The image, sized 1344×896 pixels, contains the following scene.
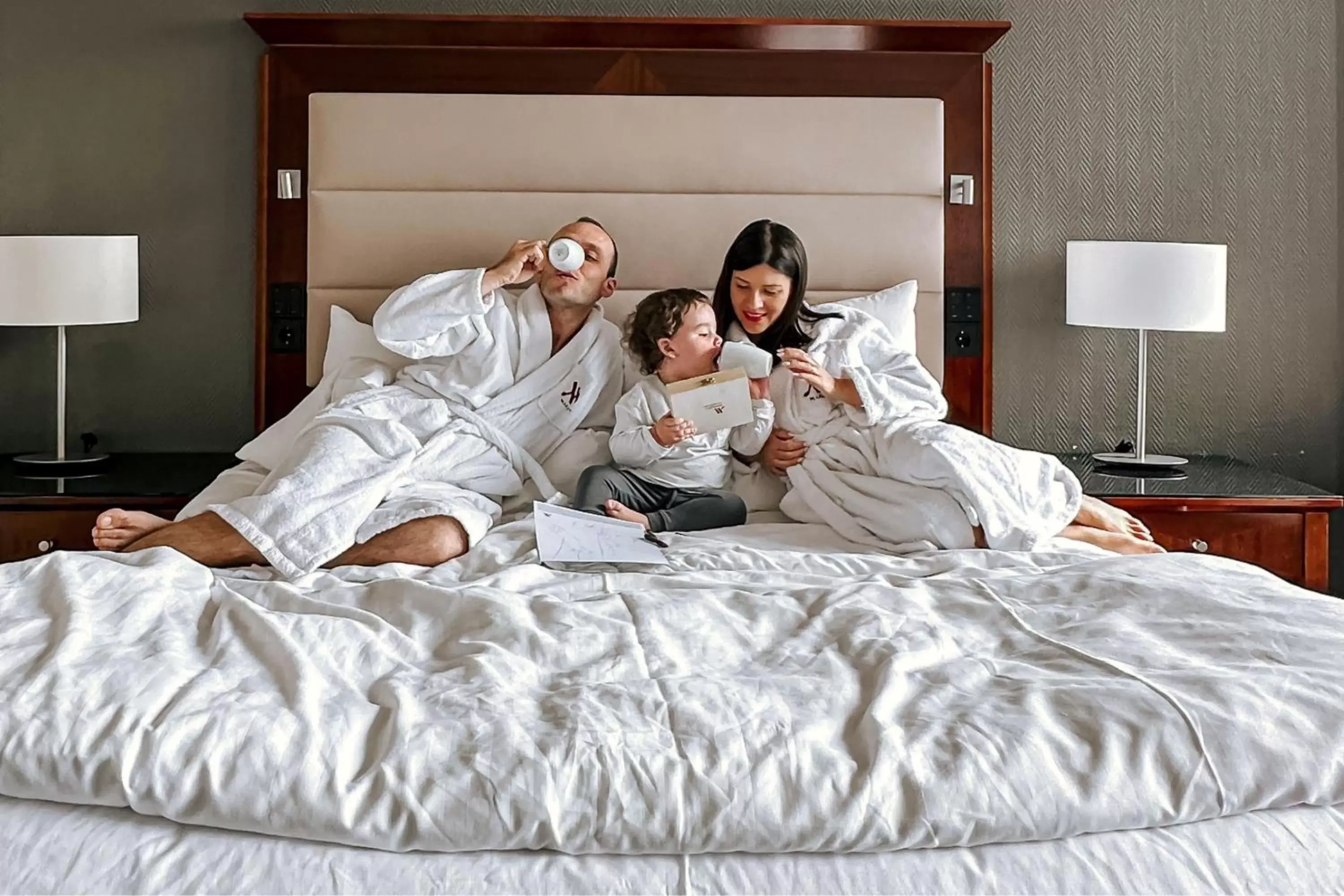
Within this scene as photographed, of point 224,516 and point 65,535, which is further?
point 65,535

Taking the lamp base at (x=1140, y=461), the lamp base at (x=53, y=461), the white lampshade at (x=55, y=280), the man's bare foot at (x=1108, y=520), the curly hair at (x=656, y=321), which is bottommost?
the man's bare foot at (x=1108, y=520)

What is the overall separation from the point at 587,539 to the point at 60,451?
155cm

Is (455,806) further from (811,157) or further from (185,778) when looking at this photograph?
(811,157)

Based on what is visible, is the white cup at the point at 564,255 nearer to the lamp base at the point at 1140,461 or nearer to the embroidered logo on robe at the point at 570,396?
the embroidered logo on robe at the point at 570,396

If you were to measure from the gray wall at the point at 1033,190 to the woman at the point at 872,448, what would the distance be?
2.45 feet

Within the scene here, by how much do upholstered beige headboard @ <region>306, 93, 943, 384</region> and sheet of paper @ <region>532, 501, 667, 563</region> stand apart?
0.94m

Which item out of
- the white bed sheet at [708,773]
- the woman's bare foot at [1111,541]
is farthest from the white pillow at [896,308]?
the white bed sheet at [708,773]

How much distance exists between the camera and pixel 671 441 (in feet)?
8.02

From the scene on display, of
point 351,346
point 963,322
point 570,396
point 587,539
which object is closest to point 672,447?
point 570,396

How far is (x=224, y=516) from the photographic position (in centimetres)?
211

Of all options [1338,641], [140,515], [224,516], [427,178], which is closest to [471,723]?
[1338,641]

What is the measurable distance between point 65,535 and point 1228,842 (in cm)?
234

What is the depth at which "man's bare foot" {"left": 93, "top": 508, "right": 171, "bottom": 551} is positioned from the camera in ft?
7.41

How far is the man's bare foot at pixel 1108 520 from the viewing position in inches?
95.0
